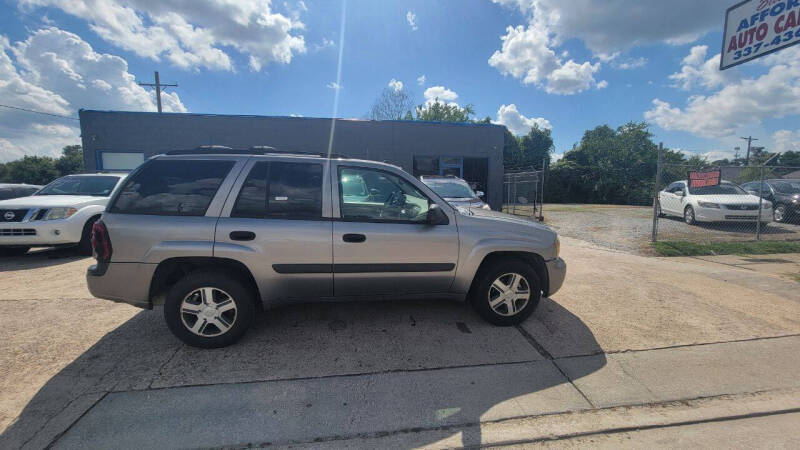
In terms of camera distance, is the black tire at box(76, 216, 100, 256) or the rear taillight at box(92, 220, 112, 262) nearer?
the rear taillight at box(92, 220, 112, 262)

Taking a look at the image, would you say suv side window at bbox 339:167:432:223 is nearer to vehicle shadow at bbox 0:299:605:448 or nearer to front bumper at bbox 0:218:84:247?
vehicle shadow at bbox 0:299:605:448

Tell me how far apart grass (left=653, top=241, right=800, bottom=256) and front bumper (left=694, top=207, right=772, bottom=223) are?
4.42 feet

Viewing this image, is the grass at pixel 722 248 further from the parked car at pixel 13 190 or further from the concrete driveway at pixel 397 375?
the parked car at pixel 13 190

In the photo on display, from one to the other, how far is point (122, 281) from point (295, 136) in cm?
A: 1476

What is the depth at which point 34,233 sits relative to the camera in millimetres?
5703

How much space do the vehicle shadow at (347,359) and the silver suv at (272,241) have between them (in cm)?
35

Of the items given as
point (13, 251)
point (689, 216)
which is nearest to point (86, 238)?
point (13, 251)

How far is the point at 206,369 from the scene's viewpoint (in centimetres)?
270

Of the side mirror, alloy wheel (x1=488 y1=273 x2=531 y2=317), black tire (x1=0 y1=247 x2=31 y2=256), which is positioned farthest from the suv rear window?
black tire (x1=0 y1=247 x2=31 y2=256)

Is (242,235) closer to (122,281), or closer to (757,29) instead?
(122,281)

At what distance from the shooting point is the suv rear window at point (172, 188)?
2.90 meters

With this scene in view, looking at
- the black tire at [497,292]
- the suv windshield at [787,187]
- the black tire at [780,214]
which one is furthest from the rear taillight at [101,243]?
the suv windshield at [787,187]

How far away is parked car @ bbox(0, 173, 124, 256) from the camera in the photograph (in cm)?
568

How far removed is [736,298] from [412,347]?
4.67 metres
